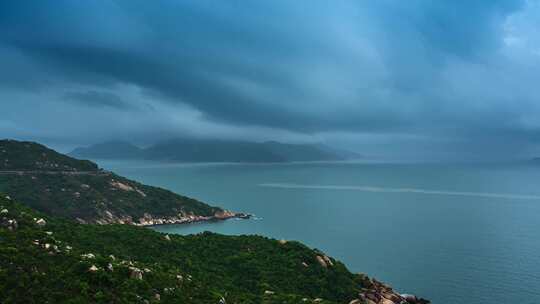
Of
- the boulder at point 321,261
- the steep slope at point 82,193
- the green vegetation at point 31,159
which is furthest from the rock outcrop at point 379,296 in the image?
the green vegetation at point 31,159

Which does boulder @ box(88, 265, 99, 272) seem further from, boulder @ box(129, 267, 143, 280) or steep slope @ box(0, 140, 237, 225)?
steep slope @ box(0, 140, 237, 225)

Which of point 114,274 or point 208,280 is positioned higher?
point 114,274

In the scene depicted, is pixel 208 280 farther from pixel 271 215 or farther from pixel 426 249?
pixel 271 215

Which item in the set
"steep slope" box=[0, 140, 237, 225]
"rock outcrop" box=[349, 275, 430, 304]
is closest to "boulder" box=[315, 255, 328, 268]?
"rock outcrop" box=[349, 275, 430, 304]

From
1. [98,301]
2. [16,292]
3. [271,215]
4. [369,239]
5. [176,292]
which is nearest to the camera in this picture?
[16,292]

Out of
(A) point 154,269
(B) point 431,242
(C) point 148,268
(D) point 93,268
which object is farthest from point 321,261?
(B) point 431,242

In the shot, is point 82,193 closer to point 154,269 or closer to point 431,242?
point 431,242

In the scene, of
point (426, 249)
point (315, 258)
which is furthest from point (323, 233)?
point (315, 258)
